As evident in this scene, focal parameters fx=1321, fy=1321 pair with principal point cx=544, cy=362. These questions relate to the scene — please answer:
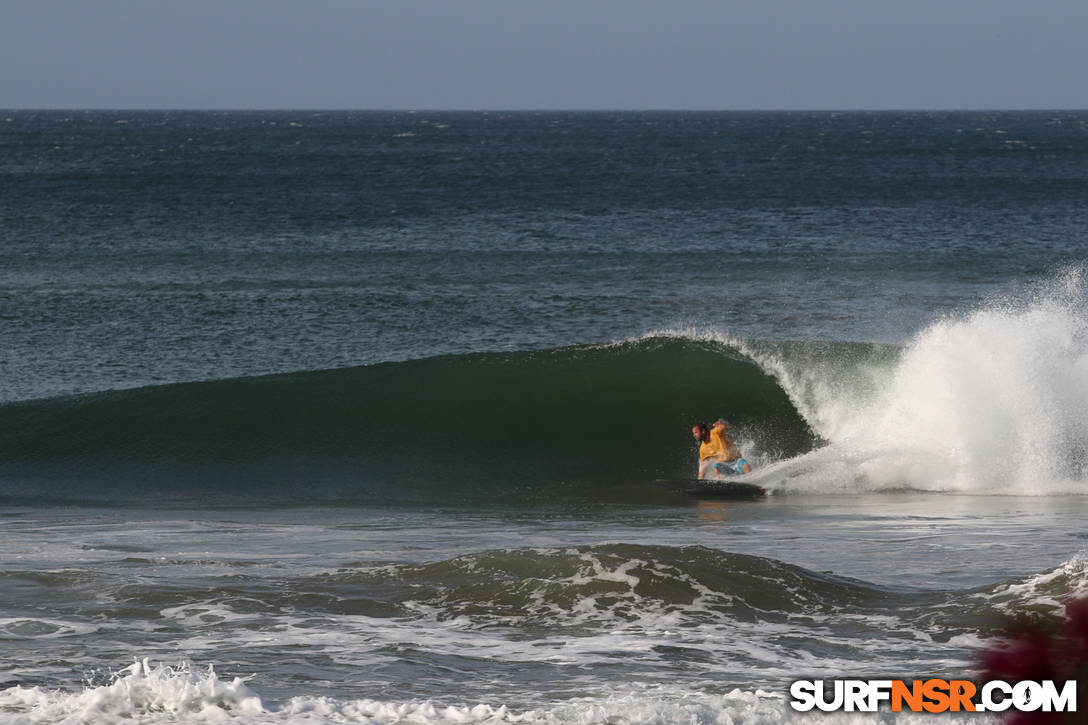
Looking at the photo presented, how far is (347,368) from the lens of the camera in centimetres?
2125

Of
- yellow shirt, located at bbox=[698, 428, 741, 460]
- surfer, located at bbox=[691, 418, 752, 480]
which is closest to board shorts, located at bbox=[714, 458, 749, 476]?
surfer, located at bbox=[691, 418, 752, 480]

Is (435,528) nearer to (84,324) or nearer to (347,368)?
(347,368)

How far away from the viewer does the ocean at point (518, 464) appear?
7.25 meters

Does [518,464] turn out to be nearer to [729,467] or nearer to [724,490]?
[729,467]

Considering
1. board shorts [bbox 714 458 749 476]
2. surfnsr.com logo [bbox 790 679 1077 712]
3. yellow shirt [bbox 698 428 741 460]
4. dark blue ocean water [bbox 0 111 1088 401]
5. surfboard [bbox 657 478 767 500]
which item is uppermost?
dark blue ocean water [bbox 0 111 1088 401]

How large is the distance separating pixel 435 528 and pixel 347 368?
345 inches

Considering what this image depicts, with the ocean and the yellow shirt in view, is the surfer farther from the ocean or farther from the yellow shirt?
the ocean

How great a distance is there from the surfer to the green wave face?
1021mm

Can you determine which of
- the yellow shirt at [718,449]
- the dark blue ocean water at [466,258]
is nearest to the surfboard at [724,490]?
the yellow shirt at [718,449]

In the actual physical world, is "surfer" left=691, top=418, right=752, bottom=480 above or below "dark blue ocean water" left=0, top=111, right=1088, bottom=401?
below

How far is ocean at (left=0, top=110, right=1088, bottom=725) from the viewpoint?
7246 millimetres

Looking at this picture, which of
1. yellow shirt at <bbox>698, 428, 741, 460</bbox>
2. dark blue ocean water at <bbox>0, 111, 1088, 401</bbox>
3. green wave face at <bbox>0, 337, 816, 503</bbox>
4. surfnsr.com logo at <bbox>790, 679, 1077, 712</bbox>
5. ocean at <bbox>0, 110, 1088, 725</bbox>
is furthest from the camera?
dark blue ocean water at <bbox>0, 111, 1088, 401</bbox>

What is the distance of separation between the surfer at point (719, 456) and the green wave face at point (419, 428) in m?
1.02

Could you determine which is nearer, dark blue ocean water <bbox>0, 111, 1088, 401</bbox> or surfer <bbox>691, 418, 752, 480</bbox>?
surfer <bbox>691, 418, 752, 480</bbox>
